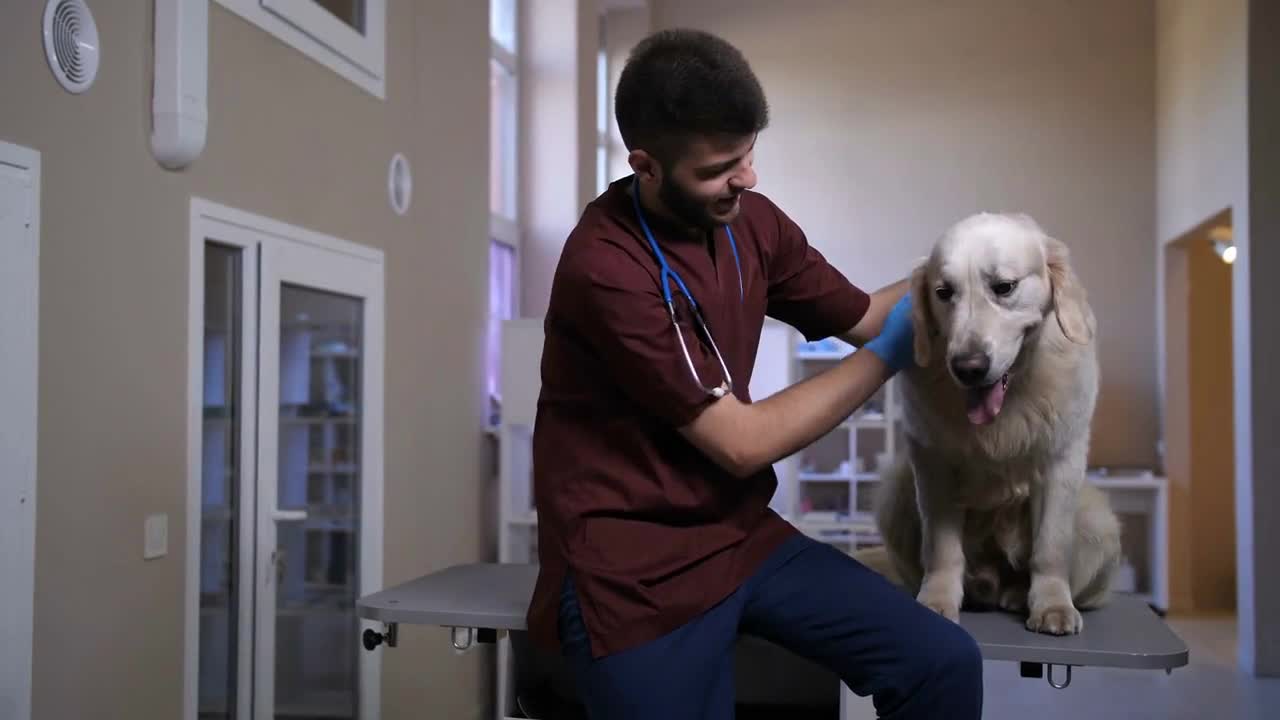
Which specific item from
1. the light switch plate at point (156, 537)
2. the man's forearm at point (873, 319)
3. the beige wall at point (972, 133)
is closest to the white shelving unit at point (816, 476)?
the beige wall at point (972, 133)

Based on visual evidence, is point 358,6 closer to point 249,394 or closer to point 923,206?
point 249,394

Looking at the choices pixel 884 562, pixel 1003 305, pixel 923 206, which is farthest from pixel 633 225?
pixel 923 206

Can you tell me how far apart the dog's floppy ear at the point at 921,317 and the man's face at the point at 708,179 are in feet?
1.23

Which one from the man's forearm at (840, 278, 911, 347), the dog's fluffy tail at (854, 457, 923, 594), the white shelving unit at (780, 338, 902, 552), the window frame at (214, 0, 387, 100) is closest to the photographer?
the man's forearm at (840, 278, 911, 347)

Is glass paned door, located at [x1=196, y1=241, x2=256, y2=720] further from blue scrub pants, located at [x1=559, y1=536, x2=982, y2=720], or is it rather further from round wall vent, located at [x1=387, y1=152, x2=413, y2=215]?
blue scrub pants, located at [x1=559, y1=536, x2=982, y2=720]

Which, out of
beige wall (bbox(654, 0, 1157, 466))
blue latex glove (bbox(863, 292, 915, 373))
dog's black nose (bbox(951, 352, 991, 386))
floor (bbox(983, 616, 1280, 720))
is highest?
beige wall (bbox(654, 0, 1157, 466))

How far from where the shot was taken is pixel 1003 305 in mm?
1778

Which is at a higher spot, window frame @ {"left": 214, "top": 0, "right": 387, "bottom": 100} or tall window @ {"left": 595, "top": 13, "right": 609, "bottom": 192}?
tall window @ {"left": 595, "top": 13, "right": 609, "bottom": 192}

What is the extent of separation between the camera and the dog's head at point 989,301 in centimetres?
173

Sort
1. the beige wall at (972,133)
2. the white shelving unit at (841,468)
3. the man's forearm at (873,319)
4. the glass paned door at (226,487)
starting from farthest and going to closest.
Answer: the beige wall at (972,133)
the white shelving unit at (841,468)
the glass paned door at (226,487)
the man's forearm at (873,319)

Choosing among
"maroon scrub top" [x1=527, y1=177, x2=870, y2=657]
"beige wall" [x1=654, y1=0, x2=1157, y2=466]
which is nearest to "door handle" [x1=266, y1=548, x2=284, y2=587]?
"maroon scrub top" [x1=527, y1=177, x2=870, y2=657]

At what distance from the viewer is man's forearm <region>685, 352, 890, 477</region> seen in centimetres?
158

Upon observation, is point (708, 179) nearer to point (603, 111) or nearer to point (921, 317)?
point (921, 317)

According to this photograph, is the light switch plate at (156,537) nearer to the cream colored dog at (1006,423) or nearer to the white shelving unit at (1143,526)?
the cream colored dog at (1006,423)
